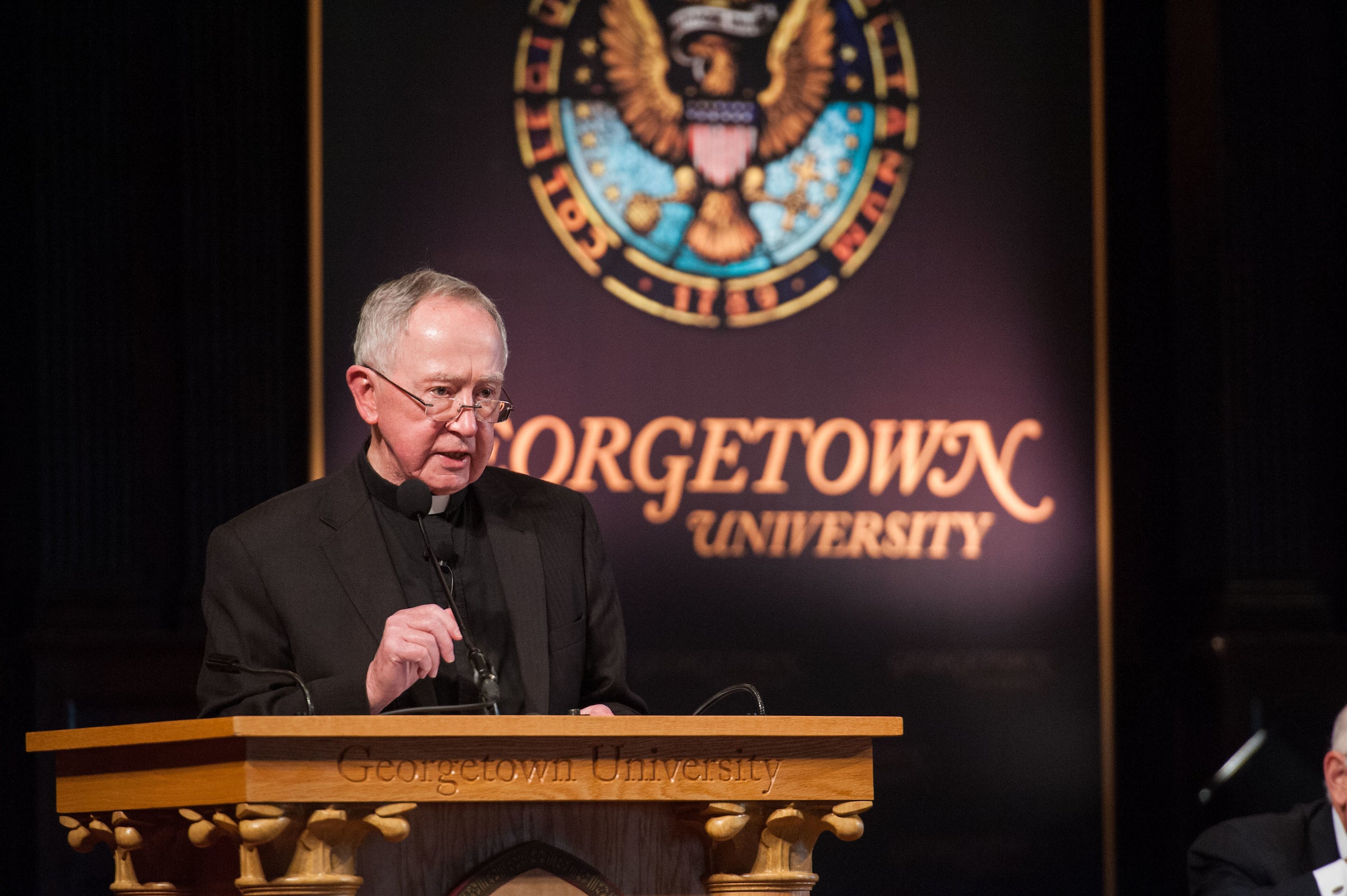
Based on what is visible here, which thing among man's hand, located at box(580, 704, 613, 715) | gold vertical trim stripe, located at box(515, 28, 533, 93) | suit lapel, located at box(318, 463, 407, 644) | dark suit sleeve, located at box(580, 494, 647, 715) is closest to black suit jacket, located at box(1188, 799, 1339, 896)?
dark suit sleeve, located at box(580, 494, 647, 715)

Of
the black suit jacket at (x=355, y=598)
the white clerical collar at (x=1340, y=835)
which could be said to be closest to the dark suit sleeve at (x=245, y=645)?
the black suit jacket at (x=355, y=598)

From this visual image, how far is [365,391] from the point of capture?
2.35 metres

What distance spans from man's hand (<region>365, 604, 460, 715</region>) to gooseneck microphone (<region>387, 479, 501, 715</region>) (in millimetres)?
37

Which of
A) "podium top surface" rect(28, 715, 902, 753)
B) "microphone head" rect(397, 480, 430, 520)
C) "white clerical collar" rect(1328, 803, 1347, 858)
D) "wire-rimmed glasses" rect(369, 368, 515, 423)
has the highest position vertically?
"wire-rimmed glasses" rect(369, 368, 515, 423)

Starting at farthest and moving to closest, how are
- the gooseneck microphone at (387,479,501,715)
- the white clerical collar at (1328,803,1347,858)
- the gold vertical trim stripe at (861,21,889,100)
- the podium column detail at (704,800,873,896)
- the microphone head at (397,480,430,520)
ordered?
the gold vertical trim stripe at (861,21,889,100)
the white clerical collar at (1328,803,1347,858)
the microphone head at (397,480,430,520)
the gooseneck microphone at (387,479,501,715)
the podium column detail at (704,800,873,896)

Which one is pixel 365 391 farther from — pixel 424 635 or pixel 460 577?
pixel 424 635

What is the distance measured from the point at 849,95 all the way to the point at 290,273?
1806 millimetres

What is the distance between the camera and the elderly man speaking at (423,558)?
2.17 m

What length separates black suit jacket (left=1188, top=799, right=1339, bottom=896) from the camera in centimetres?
312

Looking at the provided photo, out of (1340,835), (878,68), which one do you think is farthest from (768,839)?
(878,68)

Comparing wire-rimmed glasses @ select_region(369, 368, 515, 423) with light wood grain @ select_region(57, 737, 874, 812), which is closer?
light wood grain @ select_region(57, 737, 874, 812)

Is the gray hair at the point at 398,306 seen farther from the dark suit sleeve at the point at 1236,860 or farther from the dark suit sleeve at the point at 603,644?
the dark suit sleeve at the point at 1236,860

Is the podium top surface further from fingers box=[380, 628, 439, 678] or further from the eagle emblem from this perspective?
the eagle emblem

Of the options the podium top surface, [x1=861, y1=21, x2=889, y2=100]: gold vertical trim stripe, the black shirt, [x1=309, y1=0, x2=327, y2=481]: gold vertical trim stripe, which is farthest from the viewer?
[x1=861, y1=21, x2=889, y2=100]: gold vertical trim stripe
